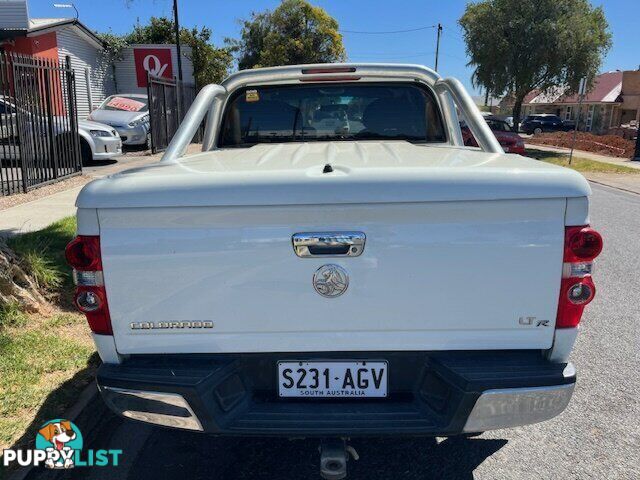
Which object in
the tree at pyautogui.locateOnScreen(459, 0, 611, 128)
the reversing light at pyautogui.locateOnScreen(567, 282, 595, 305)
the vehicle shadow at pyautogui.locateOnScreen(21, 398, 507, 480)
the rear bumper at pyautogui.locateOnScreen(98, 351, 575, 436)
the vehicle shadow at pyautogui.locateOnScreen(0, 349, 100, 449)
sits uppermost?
the tree at pyautogui.locateOnScreen(459, 0, 611, 128)

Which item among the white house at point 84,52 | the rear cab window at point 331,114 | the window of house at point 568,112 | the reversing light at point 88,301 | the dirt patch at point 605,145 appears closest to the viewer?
the reversing light at point 88,301

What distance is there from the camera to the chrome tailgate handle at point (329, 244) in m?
2.11

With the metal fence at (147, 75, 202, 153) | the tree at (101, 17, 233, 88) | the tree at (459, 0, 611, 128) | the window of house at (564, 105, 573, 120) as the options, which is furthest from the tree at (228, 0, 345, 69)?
the window of house at (564, 105, 573, 120)

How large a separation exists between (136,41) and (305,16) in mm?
15152

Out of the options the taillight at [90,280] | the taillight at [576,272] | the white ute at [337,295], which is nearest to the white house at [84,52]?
the taillight at [90,280]

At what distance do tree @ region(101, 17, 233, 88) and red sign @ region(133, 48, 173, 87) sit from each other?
918 centimetres

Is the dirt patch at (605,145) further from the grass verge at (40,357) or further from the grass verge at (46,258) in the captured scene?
the grass verge at (40,357)

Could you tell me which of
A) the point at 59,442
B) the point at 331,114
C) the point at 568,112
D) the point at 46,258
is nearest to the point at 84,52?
the point at 46,258

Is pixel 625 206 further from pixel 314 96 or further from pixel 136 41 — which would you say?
pixel 136 41

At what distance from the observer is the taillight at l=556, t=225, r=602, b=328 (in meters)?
2.13

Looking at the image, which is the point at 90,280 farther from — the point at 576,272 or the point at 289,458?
the point at 576,272

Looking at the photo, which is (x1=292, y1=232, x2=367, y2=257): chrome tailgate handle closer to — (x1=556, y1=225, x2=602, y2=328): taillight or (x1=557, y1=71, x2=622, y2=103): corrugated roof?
(x1=556, y1=225, x2=602, y2=328): taillight

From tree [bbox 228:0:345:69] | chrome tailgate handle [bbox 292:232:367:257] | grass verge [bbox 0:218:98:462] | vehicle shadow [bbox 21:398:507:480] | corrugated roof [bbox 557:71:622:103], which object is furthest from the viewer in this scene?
corrugated roof [bbox 557:71:622:103]

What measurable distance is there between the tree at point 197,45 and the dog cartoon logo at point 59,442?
26.9 meters
